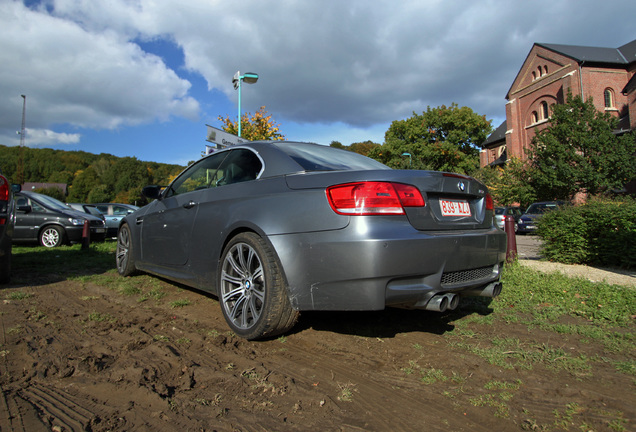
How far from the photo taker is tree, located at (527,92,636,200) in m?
26.5

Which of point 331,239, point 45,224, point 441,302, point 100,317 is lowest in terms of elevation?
point 100,317

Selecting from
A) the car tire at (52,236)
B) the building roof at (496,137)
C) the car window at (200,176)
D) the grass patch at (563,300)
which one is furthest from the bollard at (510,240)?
the building roof at (496,137)

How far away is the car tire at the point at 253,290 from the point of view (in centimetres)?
268

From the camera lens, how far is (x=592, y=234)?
6938mm

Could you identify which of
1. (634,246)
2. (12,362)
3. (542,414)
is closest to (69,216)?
(12,362)

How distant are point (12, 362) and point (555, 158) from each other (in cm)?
3259

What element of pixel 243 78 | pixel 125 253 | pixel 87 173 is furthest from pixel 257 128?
pixel 87 173

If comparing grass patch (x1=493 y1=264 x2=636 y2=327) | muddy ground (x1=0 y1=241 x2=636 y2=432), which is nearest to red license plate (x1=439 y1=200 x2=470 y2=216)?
muddy ground (x1=0 y1=241 x2=636 y2=432)

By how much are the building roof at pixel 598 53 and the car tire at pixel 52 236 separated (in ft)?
134

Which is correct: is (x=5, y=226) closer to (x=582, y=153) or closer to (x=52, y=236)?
(x=52, y=236)

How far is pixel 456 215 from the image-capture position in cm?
284

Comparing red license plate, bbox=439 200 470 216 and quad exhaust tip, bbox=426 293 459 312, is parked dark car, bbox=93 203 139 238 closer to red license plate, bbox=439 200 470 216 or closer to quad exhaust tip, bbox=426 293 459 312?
red license plate, bbox=439 200 470 216

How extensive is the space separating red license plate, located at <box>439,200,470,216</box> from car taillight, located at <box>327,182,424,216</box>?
0.34 meters

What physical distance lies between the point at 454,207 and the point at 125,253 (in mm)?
4590
